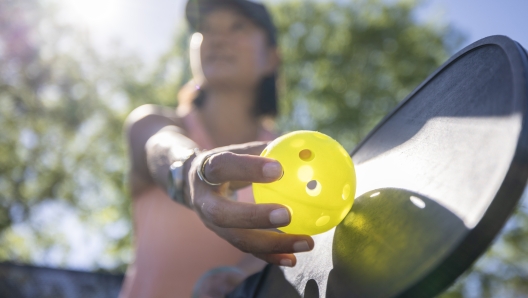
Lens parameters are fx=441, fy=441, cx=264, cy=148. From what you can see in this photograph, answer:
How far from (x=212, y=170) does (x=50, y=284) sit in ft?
22.7

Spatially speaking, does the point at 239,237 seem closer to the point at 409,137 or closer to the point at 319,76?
the point at 409,137

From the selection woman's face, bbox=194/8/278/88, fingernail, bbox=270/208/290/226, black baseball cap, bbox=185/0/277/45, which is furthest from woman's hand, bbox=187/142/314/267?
black baseball cap, bbox=185/0/277/45

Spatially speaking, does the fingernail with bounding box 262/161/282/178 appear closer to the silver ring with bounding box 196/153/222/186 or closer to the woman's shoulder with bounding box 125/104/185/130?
the silver ring with bounding box 196/153/222/186

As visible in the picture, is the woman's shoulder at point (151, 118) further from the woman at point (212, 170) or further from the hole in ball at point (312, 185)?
the hole in ball at point (312, 185)

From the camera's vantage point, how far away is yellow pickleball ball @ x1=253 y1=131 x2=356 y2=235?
145 centimetres

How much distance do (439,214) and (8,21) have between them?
20777 mm

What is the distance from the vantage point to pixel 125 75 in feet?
70.4

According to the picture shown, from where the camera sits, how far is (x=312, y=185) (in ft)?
4.86

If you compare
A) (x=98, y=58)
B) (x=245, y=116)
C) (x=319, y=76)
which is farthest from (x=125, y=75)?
(x=245, y=116)

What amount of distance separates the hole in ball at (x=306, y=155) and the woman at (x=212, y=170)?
0.62 feet

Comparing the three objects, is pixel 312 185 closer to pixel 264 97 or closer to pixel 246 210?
pixel 246 210

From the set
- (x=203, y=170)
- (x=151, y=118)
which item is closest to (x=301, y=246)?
(x=203, y=170)

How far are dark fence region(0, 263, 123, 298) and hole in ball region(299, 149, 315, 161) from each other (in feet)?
21.4

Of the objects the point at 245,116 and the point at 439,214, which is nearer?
the point at 439,214
